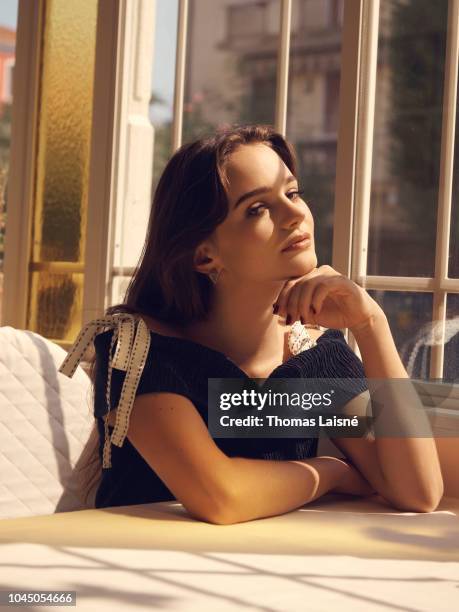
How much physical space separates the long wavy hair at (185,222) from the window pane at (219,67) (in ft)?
2.69

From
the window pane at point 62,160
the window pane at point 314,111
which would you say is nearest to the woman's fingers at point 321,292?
the window pane at point 314,111

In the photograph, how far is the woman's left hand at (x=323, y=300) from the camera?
5.18 feet

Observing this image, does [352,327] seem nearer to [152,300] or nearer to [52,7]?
[152,300]

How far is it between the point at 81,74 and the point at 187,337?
4.96ft

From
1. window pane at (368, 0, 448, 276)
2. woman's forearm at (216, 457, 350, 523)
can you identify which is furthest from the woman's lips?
window pane at (368, 0, 448, 276)

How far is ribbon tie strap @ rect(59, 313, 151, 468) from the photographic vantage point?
1.46 metres

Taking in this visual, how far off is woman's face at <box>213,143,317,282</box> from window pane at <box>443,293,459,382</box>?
546 millimetres

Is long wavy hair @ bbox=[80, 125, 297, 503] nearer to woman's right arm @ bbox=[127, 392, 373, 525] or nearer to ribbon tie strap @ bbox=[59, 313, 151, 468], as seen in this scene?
ribbon tie strap @ bbox=[59, 313, 151, 468]

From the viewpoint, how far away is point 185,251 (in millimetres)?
1615

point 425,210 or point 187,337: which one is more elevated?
point 425,210

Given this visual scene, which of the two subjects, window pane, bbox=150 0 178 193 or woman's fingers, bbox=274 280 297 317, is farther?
window pane, bbox=150 0 178 193

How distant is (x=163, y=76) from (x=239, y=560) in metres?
1.77

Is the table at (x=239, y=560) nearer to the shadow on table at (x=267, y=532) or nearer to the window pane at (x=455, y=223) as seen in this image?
the shadow on table at (x=267, y=532)

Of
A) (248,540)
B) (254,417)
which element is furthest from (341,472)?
(248,540)
